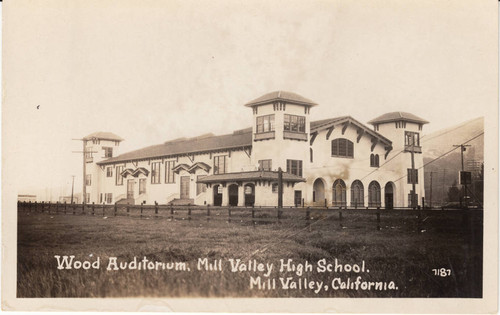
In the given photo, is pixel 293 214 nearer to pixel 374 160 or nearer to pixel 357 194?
pixel 357 194

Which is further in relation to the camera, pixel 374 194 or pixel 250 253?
pixel 374 194

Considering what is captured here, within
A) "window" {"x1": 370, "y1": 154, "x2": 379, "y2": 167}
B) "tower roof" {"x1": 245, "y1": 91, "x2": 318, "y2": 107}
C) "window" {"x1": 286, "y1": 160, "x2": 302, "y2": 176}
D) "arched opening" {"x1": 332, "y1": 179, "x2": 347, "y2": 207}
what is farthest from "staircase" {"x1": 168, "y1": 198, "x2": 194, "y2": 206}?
"window" {"x1": 370, "y1": 154, "x2": 379, "y2": 167}

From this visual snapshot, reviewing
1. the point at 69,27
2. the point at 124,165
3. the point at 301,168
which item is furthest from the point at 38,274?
the point at 301,168

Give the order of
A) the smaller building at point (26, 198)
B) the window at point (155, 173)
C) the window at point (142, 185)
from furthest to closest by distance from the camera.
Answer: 1. the window at point (155, 173)
2. the window at point (142, 185)
3. the smaller building at point (26, 198)

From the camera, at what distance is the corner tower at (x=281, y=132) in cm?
652

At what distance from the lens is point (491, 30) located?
6285 mm

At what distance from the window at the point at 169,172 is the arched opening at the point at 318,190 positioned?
2060mm

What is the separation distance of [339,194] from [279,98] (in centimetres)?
157

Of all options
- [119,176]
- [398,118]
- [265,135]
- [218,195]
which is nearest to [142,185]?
[119,176]

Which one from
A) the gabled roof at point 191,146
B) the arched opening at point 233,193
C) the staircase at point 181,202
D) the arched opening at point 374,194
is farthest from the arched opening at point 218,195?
the arched opening at point 374,194

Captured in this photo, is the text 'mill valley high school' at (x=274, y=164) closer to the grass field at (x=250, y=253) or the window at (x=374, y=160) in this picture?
the window at (x=374, y=160)

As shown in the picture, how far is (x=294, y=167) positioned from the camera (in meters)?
6.86

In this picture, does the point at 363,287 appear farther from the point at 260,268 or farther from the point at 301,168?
the point at 301,168

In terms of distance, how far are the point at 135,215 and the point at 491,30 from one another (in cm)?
519
